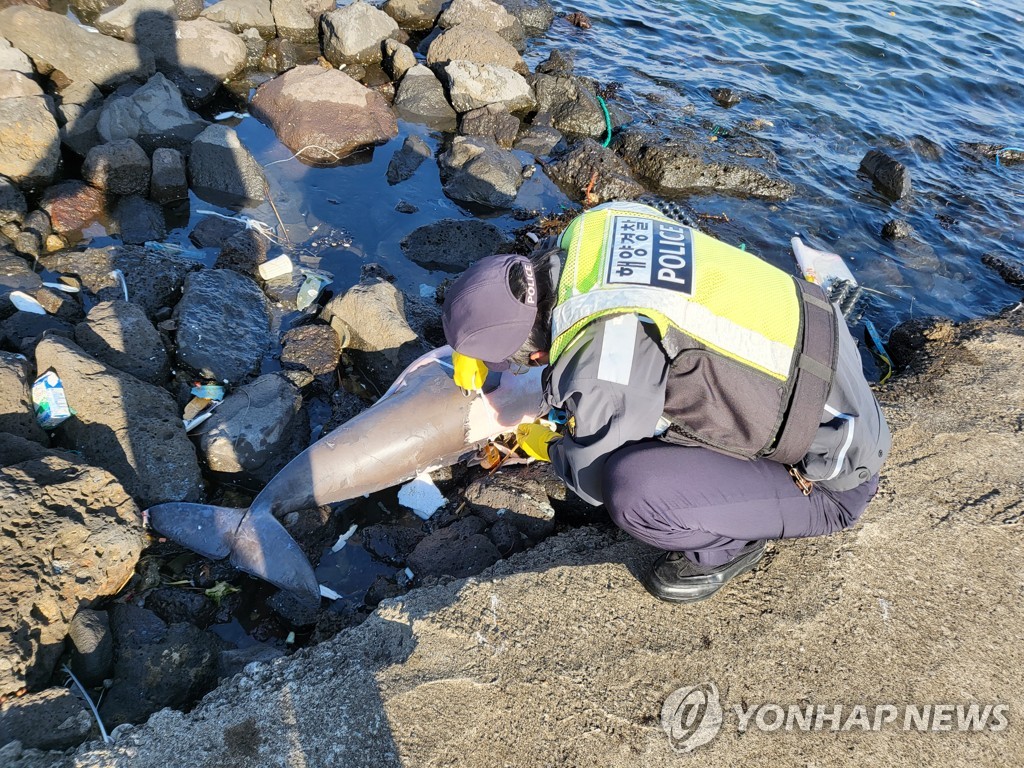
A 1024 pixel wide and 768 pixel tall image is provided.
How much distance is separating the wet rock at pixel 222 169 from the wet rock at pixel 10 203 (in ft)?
4.83

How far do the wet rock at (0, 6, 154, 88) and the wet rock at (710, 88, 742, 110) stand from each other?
784 cm

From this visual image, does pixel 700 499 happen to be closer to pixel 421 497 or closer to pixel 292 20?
pixel 421 497

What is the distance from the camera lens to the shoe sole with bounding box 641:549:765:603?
→ 10.3ft

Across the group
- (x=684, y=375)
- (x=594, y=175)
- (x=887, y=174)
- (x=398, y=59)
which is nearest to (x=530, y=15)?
(x=398, y=59)

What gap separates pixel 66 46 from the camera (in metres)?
7.43

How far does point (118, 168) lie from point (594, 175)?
4857 mm

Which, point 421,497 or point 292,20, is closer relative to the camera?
point 421,497

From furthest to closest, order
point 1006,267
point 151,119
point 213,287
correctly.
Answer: point 1006,267
point 151,119
point 213,287

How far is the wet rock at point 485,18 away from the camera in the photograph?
10.6 meters

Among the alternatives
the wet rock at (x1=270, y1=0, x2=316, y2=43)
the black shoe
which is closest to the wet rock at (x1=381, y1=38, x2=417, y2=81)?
the wet rock at (x1=270, y1=0, x2=316, y2=43)

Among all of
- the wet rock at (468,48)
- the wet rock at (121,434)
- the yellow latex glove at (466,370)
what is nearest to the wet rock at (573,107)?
the wet rock at (468,48)

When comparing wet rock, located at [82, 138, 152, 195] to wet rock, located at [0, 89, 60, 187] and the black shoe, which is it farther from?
the black shoe

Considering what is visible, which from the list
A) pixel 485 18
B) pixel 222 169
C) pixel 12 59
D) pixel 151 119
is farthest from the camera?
pixel 485 18

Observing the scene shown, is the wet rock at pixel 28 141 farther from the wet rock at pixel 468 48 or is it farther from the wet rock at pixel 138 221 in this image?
the wet rock at pixel 468 48
